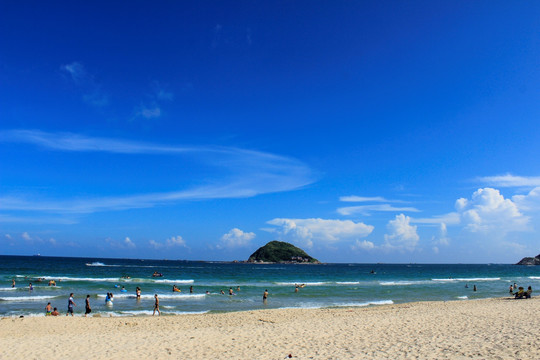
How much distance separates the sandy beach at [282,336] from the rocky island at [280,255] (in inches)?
6320

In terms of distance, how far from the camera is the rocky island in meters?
179

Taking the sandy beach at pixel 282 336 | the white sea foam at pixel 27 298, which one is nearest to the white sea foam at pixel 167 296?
the white sea foam at pixel 27 298

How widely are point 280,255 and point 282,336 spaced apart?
6648 inches

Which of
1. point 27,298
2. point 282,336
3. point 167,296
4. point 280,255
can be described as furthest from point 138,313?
point 280,255

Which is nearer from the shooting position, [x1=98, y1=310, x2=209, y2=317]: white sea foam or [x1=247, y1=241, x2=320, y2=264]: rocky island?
[x1=98, y1=310, x2=209, y2=317]: white sea foam

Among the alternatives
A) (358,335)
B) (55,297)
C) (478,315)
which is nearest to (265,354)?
(358,335)

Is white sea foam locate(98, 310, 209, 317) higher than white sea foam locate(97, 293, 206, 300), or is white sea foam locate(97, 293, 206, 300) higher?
white sea foam locate(98, 310, 209, 317)

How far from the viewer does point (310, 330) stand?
16406mm

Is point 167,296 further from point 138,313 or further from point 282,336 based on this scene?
point 282,336

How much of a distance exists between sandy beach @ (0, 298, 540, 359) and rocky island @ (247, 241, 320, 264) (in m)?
161

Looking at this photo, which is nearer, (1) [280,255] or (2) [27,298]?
(2) [27,298]

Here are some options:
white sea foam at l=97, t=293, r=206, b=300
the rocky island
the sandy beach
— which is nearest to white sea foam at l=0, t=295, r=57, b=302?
white sea foam at l=97, t=293, r=206, b=300

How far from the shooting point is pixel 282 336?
49.3 ft

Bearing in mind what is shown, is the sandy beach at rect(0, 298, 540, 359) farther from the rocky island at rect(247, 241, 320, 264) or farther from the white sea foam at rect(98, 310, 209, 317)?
the rocky island at rect(247, 241, 320, 264)
